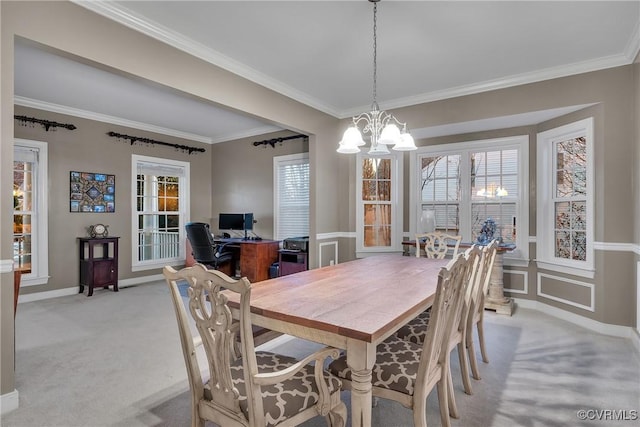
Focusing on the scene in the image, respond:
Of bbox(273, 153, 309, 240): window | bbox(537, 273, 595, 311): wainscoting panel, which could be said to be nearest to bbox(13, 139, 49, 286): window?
bbox(273, 153, 309, 240): window

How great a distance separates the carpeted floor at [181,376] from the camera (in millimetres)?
2037

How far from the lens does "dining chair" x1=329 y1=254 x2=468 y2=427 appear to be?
1.56 m

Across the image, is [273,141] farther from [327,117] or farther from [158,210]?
[158,210]

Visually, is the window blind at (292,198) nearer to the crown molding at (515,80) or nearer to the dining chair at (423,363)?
the crown molding at (515,80)

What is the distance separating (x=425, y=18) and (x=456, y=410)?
9.14 ft

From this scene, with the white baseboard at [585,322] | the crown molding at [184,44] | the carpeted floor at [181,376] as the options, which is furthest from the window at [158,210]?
the white baseboard at [585,322]

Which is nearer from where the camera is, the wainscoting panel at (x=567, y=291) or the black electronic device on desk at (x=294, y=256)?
the wainscoting panel at (x=567, y=291)

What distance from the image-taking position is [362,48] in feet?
10.4

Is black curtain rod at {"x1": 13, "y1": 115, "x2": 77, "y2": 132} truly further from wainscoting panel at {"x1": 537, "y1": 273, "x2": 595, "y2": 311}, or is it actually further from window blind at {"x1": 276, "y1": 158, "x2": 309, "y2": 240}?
wainscoting panel at {"x1": 537, "y1": 273, "x2": 595, "y2": 311}

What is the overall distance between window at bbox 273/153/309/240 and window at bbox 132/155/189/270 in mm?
1894

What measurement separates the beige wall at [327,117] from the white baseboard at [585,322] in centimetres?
7

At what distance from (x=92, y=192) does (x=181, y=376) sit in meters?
4.02

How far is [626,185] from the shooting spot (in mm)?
3283

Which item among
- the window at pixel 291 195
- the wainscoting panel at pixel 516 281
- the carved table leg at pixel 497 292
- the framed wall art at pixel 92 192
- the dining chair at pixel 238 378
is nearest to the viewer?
the dining chair at pixel 238 378
